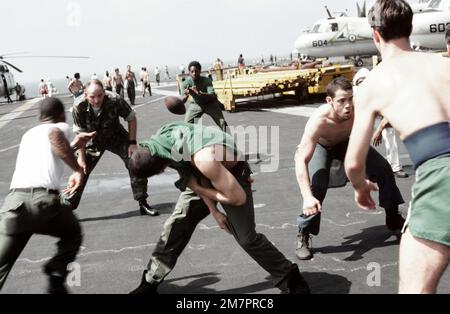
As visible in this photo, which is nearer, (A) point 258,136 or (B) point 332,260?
(B) point 332,260

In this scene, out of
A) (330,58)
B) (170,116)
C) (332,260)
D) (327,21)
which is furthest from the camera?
(330,58)

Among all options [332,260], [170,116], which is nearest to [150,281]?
[332,260]

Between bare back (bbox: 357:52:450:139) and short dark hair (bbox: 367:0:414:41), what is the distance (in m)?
0.11

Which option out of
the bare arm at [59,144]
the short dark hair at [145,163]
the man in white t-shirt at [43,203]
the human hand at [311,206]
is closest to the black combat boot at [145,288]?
the man in white t-shirt at [43,203]

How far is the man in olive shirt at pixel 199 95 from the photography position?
8.77 metres

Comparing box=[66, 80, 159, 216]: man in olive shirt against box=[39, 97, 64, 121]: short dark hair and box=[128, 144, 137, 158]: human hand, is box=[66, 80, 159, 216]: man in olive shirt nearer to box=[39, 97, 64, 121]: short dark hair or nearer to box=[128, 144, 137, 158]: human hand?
box=[128, 144, 137, 158]: human hand

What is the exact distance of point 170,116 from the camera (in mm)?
19047

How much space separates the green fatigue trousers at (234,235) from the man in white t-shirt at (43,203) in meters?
0.67

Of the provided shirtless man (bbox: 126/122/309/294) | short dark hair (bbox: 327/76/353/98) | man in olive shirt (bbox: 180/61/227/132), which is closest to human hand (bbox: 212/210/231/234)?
shirtless man (bbox: 126/122/309/294)

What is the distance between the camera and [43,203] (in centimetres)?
349

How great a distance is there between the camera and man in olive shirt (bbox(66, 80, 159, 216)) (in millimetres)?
6152
